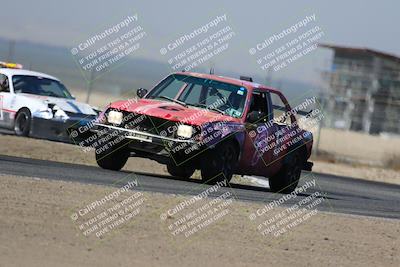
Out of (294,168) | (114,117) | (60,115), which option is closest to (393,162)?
(60,115)

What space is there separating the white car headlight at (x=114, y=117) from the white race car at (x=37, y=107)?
4.40 metres

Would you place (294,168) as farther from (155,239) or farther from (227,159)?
(155,239)

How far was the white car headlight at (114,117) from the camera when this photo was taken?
13.8 m

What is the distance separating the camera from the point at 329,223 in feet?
36.9

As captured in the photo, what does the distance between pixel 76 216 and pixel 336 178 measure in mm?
13525

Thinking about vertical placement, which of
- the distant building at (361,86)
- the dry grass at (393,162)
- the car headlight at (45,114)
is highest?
the car headlight at (45,114)

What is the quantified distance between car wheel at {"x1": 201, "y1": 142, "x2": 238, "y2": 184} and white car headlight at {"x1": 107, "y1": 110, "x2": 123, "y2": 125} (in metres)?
1.29

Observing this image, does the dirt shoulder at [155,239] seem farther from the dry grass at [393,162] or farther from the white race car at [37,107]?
the dry grass at [393,162]

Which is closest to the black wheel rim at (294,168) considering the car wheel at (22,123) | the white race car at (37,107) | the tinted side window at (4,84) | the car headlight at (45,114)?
the white race car at (37,107)

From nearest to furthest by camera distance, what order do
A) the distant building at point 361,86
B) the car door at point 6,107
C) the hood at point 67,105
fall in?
the hood at point 67,105
the car door at point 6,107
the distant building at point 361,86

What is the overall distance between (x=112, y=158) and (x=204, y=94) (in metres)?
1.60

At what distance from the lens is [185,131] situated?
43.8 feet

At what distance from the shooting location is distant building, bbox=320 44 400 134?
5147 centimetres

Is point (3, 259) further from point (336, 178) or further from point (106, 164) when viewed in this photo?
point (336, 178)
